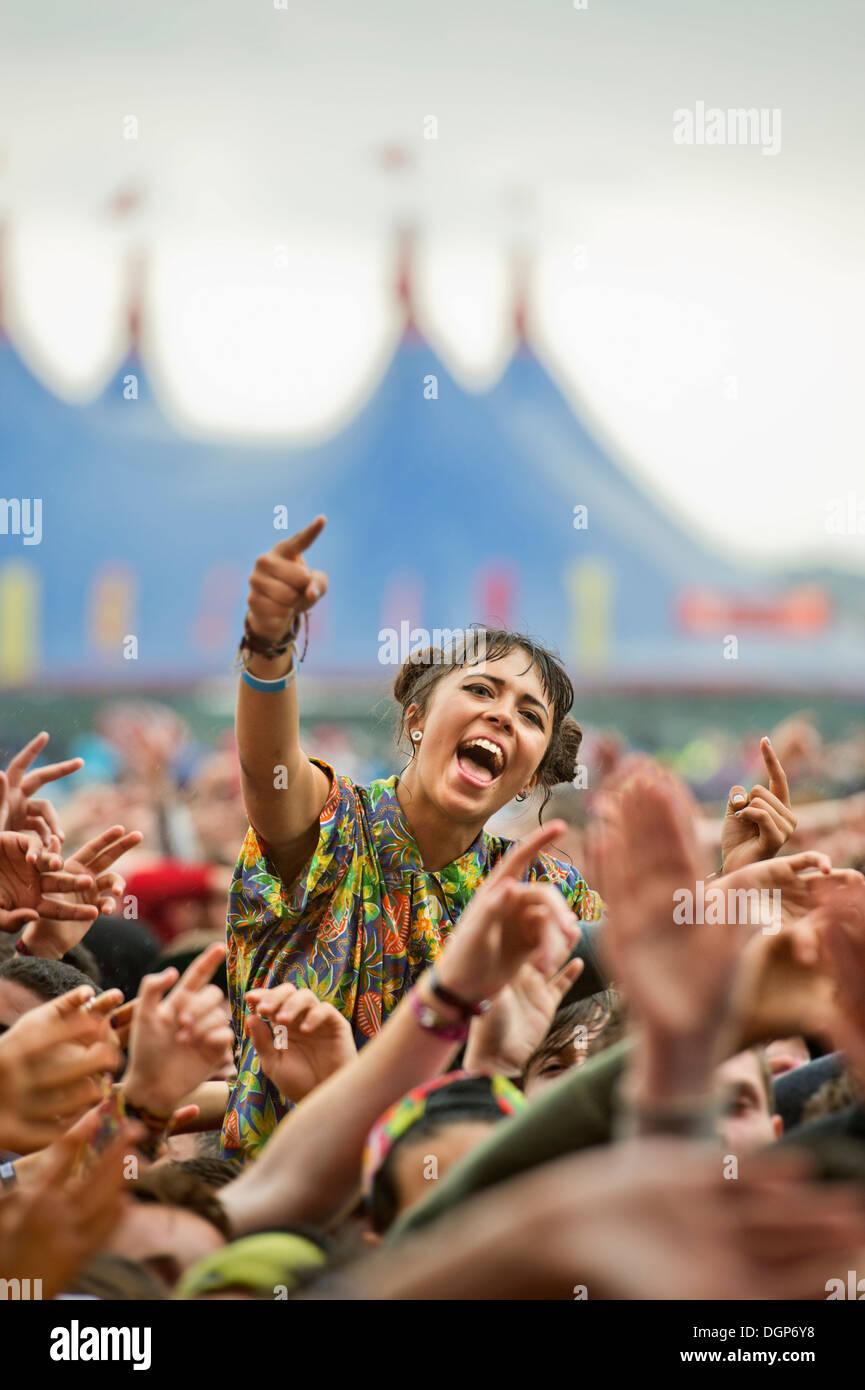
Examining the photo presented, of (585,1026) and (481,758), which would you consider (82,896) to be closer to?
(481,758)

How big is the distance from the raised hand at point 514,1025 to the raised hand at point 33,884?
699 mm

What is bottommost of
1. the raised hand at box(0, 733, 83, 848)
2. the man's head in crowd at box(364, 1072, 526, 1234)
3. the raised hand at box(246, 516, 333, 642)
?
the man's head in crowd at box(364, 1072, 526, 1234)

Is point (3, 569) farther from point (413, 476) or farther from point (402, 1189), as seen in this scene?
point (402, 1189)

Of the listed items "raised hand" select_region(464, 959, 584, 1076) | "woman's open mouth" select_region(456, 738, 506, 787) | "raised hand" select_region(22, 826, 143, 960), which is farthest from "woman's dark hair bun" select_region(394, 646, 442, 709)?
"raised hand" select_region(464, 959, 584, 1076)

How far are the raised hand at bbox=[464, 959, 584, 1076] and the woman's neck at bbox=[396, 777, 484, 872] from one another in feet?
1.63

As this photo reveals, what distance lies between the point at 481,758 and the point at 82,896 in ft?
1.98

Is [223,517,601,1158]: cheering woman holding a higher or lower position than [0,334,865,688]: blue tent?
lower

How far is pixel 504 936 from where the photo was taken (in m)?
1.22

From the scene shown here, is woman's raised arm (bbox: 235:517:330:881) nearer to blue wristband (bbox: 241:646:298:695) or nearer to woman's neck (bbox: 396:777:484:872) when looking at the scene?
blue wristband (bbox: 241:646:298:695)

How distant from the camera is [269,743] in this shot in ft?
5.57

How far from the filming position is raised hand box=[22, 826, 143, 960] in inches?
75.3

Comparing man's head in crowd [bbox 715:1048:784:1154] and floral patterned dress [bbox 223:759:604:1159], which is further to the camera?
floral patterned dress [bbox 223:759:604:1159]

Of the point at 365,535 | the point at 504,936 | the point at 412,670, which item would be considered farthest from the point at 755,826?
the point at 365,535

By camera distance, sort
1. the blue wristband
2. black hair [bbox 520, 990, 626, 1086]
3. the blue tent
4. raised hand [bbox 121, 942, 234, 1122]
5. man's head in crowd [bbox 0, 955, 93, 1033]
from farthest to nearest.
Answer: the blue tent
man's head in crowd [bbox 0, 955, 93, 1033]
the blue wristband
black hair [bbox 520, 990, 626, 1086]
raised hand [bbox 121, 942, 234, 1122]
